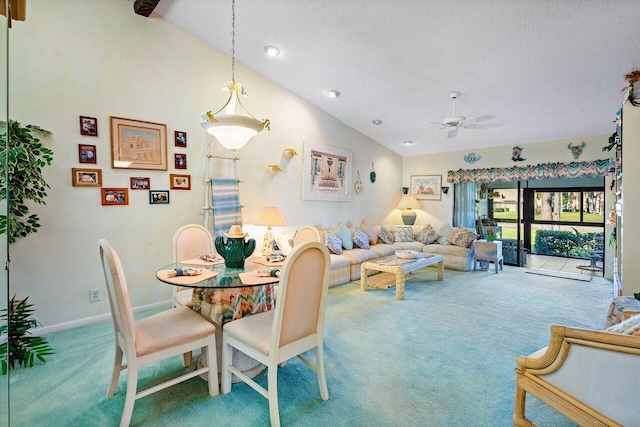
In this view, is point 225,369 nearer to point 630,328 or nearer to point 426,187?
point 630,328

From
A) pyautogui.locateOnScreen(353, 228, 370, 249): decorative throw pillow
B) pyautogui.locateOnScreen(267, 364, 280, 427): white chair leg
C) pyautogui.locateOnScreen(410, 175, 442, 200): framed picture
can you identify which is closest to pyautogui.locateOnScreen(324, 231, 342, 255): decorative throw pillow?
pyautogui.locateOnScreen(353, 228, 370, 249): decorative throw pillow

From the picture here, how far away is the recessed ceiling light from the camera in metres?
3.75

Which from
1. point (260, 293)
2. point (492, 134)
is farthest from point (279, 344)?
point (492, 134)

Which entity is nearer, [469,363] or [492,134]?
[469,363]

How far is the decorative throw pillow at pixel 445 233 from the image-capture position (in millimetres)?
6223

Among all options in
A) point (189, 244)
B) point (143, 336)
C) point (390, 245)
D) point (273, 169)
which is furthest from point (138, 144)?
point (390, 245)

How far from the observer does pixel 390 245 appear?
6.00 meters

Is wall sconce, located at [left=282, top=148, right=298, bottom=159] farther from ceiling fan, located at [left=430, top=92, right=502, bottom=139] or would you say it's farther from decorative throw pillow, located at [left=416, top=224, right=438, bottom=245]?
decorative throw pillow, located at [left=416, top=224, right=438, bottom=245]

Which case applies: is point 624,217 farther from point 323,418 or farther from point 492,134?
point 323,418

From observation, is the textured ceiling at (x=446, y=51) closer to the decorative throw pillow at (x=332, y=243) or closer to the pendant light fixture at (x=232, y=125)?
the pendant light fixture at (x=232, y=125)

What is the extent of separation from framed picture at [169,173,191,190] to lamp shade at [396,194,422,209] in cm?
477

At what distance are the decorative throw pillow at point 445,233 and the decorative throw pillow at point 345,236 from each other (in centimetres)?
207

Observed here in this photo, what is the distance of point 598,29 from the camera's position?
2764 mm

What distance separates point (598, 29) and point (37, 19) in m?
5.07
